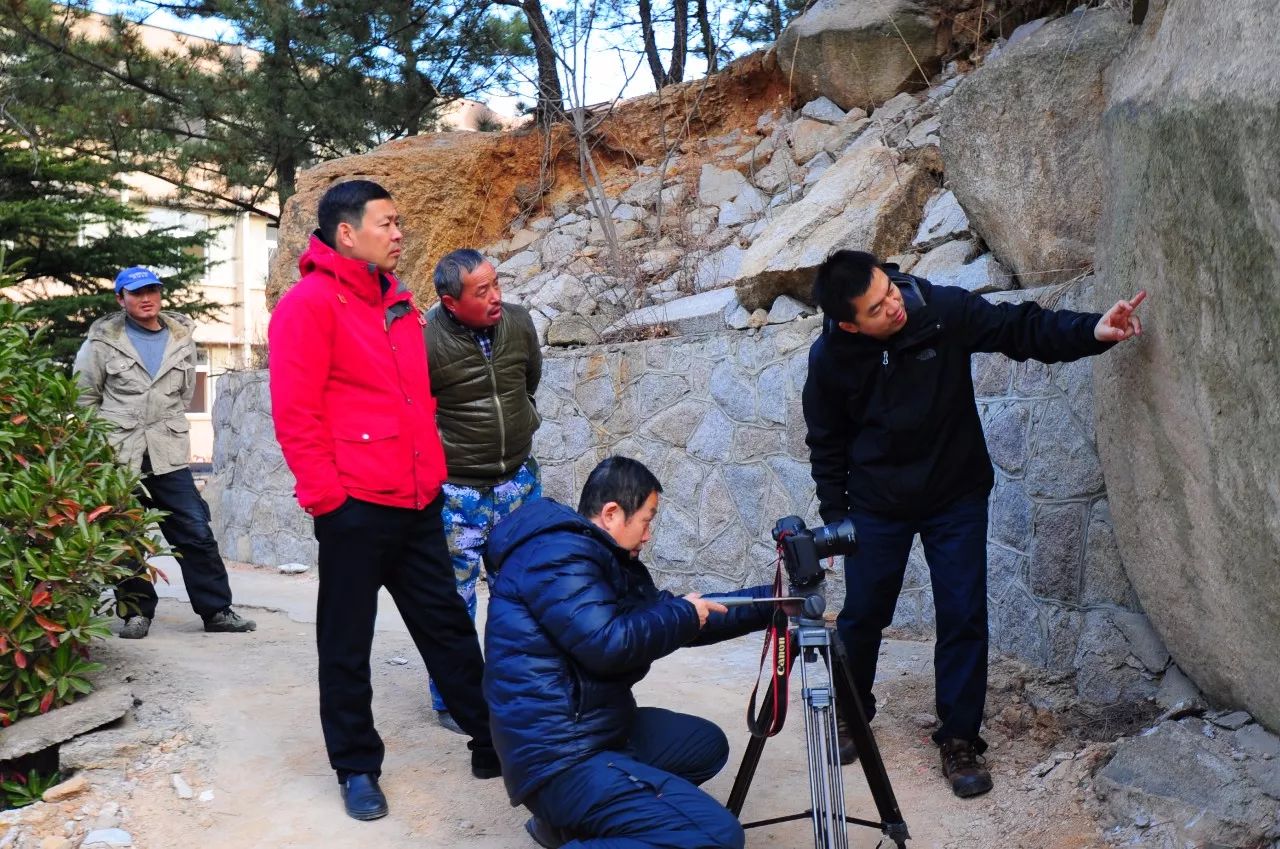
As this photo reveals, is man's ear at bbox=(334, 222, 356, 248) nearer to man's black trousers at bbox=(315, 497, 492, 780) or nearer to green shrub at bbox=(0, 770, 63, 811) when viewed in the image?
man's black trousers at bbox=(315, 497, 492, 780)

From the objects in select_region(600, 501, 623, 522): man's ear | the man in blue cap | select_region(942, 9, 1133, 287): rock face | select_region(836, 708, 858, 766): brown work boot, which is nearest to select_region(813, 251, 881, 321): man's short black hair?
select_region(600, 501, 623, 522): man's ear

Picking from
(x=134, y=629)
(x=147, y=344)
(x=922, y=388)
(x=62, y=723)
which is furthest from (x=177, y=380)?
(x=922, y=388)

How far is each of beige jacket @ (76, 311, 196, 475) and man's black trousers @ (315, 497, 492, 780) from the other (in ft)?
8.01

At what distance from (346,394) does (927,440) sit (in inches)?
66.5

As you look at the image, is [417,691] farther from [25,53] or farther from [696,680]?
[25,53]

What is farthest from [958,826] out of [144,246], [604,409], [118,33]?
[144,246]

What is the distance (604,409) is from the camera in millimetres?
6719

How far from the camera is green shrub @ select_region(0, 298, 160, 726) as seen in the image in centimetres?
413

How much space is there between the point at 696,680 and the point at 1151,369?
2336 millimetres

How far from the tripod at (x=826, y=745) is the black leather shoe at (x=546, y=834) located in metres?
0.43

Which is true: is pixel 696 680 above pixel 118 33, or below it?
below

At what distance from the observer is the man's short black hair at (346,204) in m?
3.46

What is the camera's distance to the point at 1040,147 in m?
4.91

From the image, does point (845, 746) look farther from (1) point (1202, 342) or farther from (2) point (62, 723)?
(2) point (62, 723)
